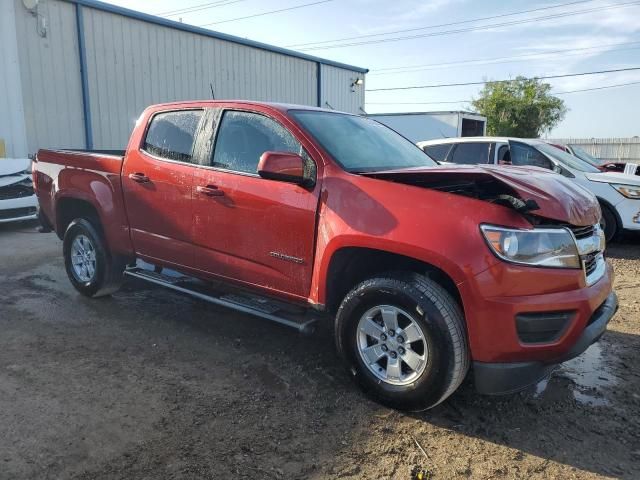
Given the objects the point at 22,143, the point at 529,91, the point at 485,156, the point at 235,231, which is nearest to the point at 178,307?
the point at 235,231

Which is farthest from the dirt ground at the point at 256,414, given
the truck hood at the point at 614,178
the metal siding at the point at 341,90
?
the metal siding at the point at 341,90

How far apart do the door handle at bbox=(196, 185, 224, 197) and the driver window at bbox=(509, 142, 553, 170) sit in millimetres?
6488

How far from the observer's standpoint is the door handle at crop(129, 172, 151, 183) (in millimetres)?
4502

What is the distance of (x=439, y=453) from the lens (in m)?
2.83

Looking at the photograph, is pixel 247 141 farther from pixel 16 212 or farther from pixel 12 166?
pixel 12 166

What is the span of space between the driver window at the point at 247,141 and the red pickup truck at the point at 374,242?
0.01m

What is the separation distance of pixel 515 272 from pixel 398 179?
2.88 feet

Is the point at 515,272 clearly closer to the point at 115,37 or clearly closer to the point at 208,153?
the point at 208,153

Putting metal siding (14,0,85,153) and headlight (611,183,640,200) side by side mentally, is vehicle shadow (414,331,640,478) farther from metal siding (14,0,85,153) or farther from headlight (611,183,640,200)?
metal siding (14,0,85,153)

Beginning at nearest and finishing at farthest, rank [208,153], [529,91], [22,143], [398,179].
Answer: [398,179] → [208,153] → [22,143] → [529,91]

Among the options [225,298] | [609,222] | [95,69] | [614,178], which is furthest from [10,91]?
[609,222]

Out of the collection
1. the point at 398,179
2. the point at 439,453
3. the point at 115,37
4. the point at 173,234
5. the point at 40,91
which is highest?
the point at 115,37

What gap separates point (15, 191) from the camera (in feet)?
30.1

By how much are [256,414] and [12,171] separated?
8176 mm
